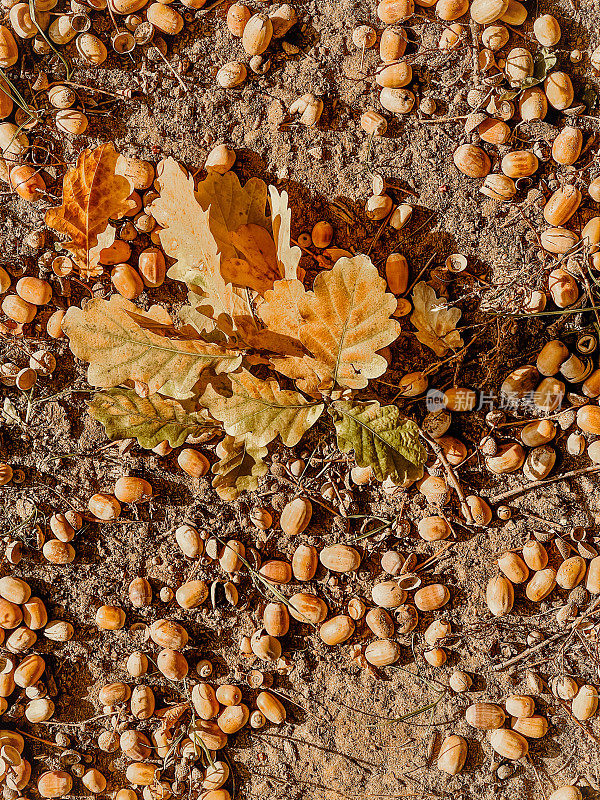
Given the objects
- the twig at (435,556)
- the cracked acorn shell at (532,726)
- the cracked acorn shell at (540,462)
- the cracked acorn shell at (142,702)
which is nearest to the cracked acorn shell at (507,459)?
the cracked acorn shell at (540,462)

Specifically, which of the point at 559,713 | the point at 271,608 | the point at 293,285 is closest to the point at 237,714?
the point at 271,608

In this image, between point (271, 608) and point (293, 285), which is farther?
point (271, 608)

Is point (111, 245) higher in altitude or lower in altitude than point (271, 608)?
higher

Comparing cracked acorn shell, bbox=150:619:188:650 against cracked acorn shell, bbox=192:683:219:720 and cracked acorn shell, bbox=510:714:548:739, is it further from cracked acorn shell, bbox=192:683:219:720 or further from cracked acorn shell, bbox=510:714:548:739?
cracked acorn shell, bbox=510:714:548:739

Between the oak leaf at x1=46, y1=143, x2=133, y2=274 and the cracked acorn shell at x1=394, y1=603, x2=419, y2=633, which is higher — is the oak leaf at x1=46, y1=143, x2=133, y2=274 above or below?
above

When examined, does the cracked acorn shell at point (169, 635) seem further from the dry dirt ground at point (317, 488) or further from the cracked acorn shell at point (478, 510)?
the cracked acorn shell at point (478, 510)

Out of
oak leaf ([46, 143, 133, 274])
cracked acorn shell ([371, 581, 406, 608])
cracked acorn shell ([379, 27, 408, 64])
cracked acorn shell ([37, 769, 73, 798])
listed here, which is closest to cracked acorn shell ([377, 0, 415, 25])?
cracked acorn shell ([379, 27, 408, 64])

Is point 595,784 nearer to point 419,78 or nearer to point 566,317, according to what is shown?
point 566,317
